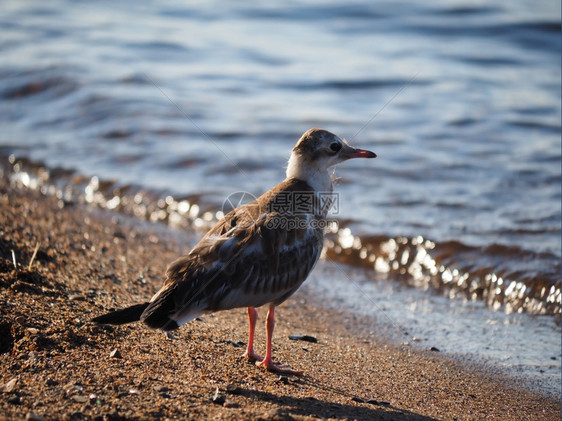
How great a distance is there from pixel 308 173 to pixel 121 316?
7.34 ft

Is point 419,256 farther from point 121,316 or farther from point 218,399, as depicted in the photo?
point 121,316

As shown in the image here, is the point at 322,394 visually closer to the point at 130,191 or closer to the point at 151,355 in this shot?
the point at 151,355

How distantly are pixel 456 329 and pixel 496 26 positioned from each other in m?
14.1

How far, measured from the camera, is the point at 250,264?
17.6ft

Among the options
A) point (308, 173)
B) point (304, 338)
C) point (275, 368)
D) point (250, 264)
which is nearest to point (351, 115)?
point (308, 173)

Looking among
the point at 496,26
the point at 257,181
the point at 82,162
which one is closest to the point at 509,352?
the point at 257,181

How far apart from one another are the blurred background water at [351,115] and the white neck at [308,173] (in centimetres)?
248

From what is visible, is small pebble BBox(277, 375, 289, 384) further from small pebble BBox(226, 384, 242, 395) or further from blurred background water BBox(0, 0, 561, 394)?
blurred background water BBox(0, 0, 561, 394)

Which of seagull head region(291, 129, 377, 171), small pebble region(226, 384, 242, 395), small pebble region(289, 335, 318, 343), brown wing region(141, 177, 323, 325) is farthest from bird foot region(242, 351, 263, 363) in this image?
seagull head region(291, 129, 377, 171)

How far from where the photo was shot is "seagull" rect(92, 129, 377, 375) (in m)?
4.96

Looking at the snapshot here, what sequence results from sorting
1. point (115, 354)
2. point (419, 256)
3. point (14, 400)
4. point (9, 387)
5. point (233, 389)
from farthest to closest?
point (419, 256)
point (115, 354)
point (233, 389)
point (9, 387)
point (14, 400)

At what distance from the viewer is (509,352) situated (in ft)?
21.4

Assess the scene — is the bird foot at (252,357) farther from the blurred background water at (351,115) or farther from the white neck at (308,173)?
the blurred background water at (351,115)

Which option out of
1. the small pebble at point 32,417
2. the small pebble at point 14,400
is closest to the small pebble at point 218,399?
the small pebble at point 32,417
